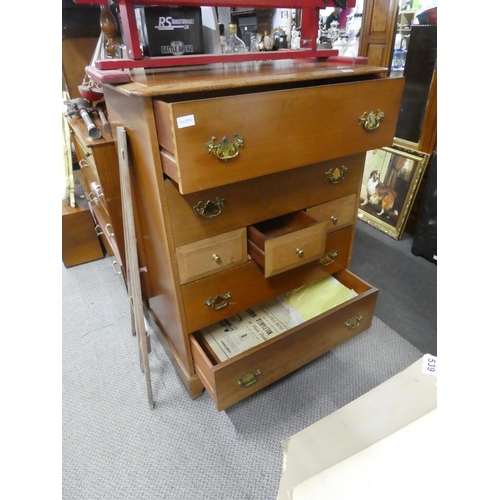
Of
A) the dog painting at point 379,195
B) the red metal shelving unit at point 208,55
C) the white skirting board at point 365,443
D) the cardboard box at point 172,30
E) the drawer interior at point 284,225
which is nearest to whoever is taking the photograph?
the white skirting board at point 365,443

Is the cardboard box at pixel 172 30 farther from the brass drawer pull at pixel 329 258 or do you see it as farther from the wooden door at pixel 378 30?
the wooden door at pixel 378 30

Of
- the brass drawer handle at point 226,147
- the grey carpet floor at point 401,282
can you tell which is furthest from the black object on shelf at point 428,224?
the brass drawer handle at point 226,147

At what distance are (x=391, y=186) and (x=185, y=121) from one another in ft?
5.59

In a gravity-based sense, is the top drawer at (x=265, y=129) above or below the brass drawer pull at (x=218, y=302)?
above

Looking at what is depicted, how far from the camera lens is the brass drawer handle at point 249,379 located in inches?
38.7

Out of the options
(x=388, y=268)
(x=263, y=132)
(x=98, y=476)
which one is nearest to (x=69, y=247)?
(x=98, y=476)

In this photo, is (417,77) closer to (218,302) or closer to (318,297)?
(318,297)

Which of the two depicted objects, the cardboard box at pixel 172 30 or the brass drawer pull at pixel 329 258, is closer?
the cardboard box at pixel 172 30

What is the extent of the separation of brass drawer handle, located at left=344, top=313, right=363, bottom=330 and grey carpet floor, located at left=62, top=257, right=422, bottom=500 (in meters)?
0.22

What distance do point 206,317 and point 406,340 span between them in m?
0.83

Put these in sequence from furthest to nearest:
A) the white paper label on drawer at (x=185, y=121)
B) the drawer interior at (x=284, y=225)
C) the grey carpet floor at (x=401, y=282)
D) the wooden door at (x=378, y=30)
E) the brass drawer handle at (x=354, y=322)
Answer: the wooden door at (x=378, y=30) → the grey carpet floor at (x=401, y=282) → the brass drawer handle at (x=354, y=322) → the drawer interior at (x=284, y=225) → the white paper label on drawer at (x=185, y=121)

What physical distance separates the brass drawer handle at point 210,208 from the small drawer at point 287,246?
0.13 m

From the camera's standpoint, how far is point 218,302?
3.31ft

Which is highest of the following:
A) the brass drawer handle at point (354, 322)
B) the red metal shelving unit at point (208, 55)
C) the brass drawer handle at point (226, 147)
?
the red metal shelving unit at point (208, 55)
